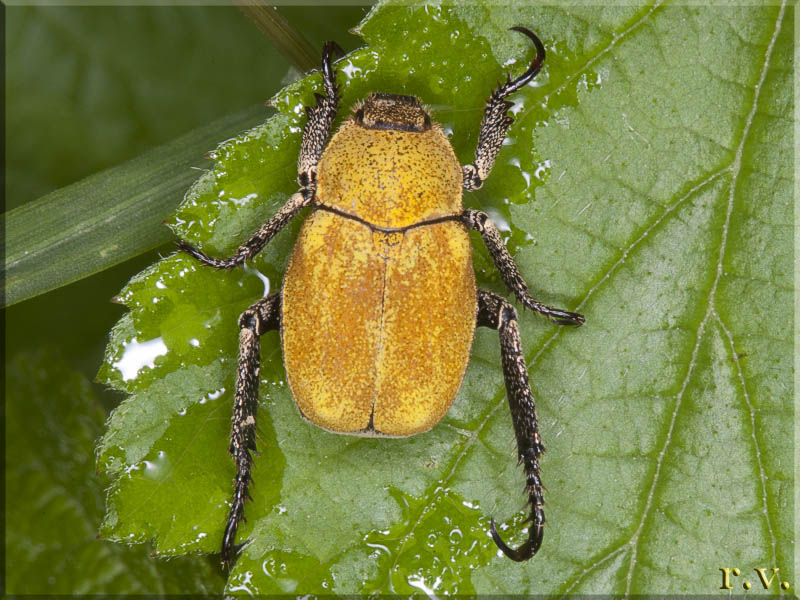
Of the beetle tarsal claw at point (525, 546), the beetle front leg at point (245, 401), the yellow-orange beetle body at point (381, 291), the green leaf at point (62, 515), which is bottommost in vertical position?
the green leaf at point (62, 515)

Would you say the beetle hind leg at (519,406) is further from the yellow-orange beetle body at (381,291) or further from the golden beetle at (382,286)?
the yellow-orange beetle body at (381,291)

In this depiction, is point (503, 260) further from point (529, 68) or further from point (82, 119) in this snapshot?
point (82, 119)

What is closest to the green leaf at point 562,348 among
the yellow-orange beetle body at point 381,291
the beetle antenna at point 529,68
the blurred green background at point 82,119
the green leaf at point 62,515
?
the beetle antenna at point 529,68

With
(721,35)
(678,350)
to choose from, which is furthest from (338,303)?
(721,35)

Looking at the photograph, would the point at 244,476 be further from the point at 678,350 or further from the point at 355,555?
the point at 678,350

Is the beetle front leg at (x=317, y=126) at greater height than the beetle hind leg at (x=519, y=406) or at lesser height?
greater

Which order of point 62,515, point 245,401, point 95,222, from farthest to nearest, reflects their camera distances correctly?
point 62,515 < point 95,222 < point 245,401

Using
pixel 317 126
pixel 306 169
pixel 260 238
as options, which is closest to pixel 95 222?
pixel 260 238
